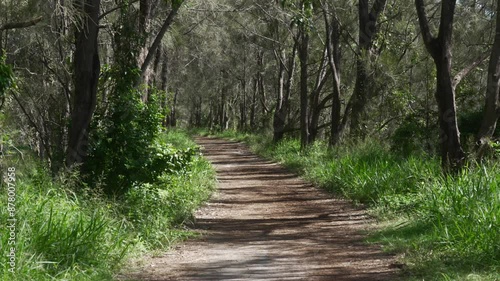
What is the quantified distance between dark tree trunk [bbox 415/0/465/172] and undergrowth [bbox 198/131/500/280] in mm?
470

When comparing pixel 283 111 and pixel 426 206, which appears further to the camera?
pixel 283 111

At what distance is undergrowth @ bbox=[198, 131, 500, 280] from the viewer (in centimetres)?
806

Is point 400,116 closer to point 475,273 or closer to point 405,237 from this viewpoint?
point 405,237

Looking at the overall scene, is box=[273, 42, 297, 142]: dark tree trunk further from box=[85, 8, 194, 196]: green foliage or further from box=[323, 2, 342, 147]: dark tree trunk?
box=[85, 8, 194, 196]: green foliage

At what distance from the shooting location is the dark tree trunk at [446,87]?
39.8 ft

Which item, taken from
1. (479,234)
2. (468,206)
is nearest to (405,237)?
(468,206)

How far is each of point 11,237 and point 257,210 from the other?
8.04 m

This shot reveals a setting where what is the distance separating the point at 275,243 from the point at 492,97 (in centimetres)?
458

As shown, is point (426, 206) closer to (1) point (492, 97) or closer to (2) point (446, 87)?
(2) point (446, 87)

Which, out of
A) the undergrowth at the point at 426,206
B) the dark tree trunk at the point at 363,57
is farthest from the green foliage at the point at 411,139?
the dark tree trunk at the point at 363,57

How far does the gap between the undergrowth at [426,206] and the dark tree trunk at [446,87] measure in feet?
1.54

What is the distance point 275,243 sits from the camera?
425 inches

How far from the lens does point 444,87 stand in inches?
485

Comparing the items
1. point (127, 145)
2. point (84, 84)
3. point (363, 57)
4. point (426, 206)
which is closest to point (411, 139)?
point (363, 57)
